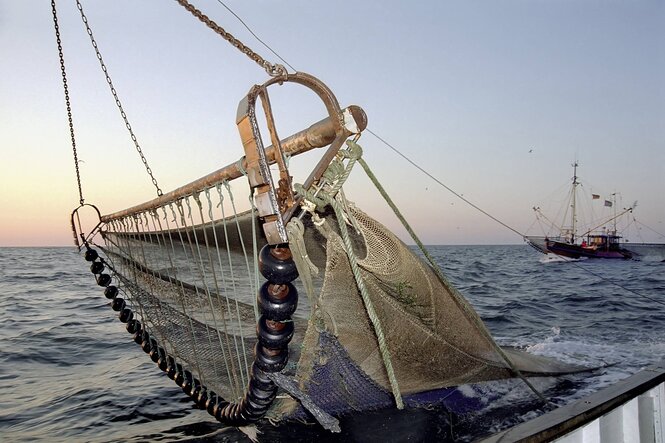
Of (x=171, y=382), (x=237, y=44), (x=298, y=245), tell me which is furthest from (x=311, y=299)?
(x=171, y=382)

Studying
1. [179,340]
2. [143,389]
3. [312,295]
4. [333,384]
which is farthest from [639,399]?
[143,389]

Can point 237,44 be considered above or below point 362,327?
above

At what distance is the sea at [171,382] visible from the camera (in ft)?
15.8

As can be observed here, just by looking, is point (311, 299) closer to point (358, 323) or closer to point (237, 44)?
point (358, 323)

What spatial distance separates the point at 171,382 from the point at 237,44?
695 centimetres

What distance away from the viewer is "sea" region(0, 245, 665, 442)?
190 inches

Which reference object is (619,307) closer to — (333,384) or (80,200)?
(333,384)

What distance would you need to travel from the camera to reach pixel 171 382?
7.72m

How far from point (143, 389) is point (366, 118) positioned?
7057 millimetres

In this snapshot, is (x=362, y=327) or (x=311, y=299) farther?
(x=362, y=327)

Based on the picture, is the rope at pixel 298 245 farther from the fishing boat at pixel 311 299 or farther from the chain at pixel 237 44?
the chain at pixel 237 44

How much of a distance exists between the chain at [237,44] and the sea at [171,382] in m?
3.64

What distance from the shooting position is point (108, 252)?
7.10 meters

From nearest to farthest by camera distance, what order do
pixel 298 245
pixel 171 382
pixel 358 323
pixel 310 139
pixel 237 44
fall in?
Result: pixel 298 245 < pixel 310 139 < pixel 237 44 < pixel 358 323 < pixel 171 382
